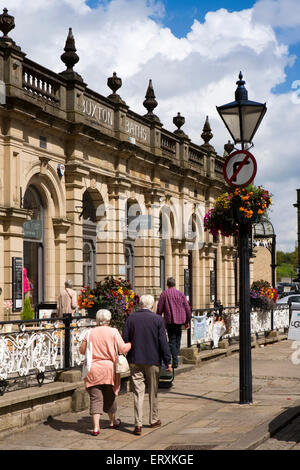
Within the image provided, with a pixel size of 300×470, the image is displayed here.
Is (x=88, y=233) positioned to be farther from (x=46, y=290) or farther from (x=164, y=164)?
(x=164, y=164)

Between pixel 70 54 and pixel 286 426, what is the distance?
44.8 feet

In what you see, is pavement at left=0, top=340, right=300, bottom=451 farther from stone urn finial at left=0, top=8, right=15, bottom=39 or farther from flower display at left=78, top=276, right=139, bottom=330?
stone urn finial at left=0, top=8, right=15, bottom=39

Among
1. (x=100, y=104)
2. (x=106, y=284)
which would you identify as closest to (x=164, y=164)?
(x=100, y=104)

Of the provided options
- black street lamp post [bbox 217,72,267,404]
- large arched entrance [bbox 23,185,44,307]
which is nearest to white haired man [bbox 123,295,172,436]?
A: black street lamp post [bbox 217,72,267,404]

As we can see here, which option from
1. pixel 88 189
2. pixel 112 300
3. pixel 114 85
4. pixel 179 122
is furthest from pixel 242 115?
pixel 179 122

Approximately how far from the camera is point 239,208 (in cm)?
1023

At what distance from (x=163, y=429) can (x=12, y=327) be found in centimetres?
777

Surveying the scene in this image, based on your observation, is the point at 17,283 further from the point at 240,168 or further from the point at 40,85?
the point at 240,168

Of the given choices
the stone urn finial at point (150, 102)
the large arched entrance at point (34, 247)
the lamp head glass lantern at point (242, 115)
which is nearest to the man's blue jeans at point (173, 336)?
the lamp head glass lantern at point (242, 115)

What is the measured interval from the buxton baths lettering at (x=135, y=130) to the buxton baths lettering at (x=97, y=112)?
3.82ft

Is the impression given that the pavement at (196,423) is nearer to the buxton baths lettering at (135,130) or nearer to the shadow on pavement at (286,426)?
the shadow on pavement at (286,426)

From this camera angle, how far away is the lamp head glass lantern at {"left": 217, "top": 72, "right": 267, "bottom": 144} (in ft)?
32.8

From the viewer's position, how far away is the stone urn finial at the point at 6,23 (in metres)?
16.5

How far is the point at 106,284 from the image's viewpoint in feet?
39.3
